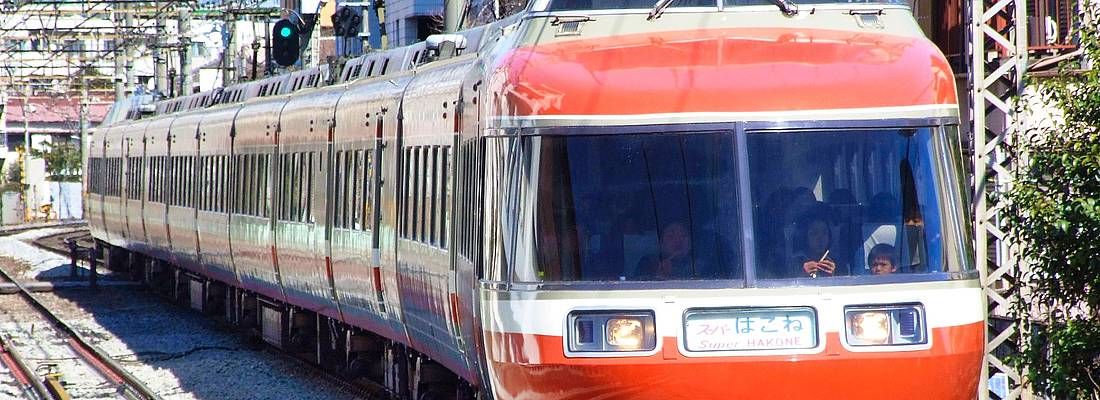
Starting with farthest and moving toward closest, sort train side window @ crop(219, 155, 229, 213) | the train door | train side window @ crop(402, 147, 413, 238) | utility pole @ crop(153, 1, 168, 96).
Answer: utility pole @ crop(153, 1, 168, 96), train side window @ crop(219, 155, 229, 213), train side window @ crop(402, 147, 413, 238), the train door

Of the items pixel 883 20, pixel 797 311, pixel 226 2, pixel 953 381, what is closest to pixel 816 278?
pixel 797 311

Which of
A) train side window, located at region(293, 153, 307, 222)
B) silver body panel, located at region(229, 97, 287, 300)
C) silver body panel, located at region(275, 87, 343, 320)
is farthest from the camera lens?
→ silver body panel, located at region(229, 97, 287, 300)

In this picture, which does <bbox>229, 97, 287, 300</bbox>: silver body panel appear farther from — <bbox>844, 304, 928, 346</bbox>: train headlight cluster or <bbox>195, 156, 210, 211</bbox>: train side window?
<bbox>844, 304, 928, 346</bbox>: train headlight cluster

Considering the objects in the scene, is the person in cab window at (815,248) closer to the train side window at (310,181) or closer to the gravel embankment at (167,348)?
the train side window at (310,181)

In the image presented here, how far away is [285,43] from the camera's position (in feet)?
78.5

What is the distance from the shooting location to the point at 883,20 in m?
9.36

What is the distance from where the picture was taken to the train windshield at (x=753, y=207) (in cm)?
840

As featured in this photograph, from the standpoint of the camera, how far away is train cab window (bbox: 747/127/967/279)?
27.6 feet

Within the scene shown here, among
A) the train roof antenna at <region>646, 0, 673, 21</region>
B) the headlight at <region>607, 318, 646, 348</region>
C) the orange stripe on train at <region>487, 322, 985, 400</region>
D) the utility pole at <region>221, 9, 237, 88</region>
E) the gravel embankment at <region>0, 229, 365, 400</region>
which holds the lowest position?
the gravel embankment at <region>0, 229, 365, 400</region>

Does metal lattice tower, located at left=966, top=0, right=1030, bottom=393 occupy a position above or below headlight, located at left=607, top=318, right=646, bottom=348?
above

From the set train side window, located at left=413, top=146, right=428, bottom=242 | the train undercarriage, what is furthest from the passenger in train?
train side window, located at left=413, top=146, right=428, bottom=242

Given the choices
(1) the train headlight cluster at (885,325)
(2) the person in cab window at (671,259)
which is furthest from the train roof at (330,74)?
(1) the train headlight cluster at (885,325)

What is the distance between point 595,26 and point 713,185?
1238 mm

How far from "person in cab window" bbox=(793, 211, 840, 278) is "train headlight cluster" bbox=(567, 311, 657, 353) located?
707 millimetres
